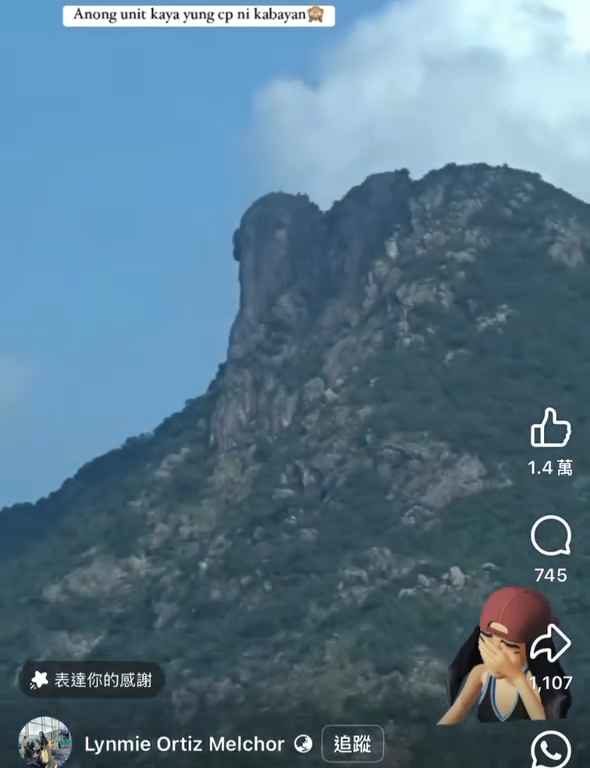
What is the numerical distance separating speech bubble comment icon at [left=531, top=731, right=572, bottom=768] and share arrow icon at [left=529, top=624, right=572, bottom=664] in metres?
0.82

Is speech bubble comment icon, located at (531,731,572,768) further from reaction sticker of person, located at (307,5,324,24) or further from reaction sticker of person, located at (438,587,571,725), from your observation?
reaction sticker of person, located at (307,5,324,24)

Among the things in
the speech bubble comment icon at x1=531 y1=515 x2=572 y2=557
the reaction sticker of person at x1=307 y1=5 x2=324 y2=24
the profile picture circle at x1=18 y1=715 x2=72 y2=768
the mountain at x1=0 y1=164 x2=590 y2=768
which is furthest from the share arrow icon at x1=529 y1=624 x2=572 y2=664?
the mountain at x1=0 y1=164 x2=590 y2=768

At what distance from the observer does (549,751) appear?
18.5 metres

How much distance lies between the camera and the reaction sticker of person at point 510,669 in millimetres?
18406

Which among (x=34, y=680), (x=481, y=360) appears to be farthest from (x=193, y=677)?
(x=481, y=360)

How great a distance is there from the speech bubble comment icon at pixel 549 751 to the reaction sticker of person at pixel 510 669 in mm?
207

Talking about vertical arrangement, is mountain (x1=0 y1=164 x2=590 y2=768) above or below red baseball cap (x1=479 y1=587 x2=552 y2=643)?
above

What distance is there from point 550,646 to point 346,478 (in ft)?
125

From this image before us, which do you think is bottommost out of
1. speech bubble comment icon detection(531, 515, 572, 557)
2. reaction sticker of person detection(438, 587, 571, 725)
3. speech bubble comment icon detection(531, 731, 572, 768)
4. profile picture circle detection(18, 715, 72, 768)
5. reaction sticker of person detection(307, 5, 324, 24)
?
speech bubble comment icon detection(531, 731, 572, 768)

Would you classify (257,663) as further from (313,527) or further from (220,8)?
(220,8)

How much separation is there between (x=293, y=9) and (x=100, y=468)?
46.4 m

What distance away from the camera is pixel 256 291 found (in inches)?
2891

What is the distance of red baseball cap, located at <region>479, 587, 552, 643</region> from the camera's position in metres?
18.5

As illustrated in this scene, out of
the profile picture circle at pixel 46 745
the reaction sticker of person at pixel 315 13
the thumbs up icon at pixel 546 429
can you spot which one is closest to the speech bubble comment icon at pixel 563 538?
the thumbs up icon at pixel 546 429
